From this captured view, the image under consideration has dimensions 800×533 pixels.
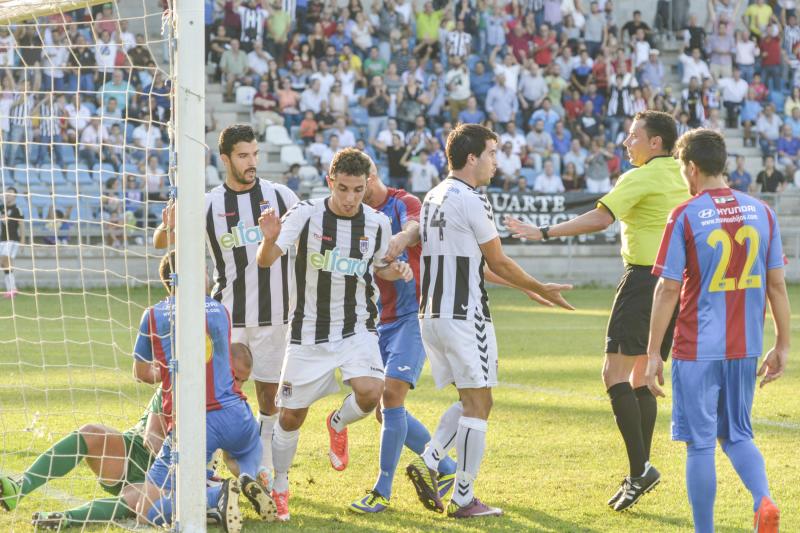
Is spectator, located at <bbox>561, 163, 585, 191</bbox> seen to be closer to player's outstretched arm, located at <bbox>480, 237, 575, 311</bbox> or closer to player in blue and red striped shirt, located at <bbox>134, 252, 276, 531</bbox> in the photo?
player's outstretched arm, located at <bbox>480, 237, 575, 311</bbox>

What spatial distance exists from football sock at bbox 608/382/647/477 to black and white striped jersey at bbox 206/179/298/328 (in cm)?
209

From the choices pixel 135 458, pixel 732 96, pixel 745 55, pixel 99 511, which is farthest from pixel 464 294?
pixel 745 55

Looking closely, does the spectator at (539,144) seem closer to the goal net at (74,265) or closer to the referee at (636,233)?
the goal net at (74,265)

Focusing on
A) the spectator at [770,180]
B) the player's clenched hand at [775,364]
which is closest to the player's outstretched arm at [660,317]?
the player's clenched hand at [775,364]

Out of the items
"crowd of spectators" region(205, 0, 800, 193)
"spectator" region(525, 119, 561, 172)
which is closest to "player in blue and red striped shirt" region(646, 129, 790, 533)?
"crowd of spectators" region(205, 0, 800, 193)

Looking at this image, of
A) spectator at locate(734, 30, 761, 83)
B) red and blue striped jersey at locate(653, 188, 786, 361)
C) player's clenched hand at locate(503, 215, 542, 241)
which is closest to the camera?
red and blue striped jersey at locate(653, 188, 786, 361)

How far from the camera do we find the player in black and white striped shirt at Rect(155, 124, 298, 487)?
6.82m

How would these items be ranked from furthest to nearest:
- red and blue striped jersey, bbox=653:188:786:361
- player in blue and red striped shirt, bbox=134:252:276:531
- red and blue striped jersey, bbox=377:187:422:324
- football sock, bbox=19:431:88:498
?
red and blue striped jersey, bbox=377:187:422:324 → football sock, bbox=19:431:88:498 → player in blue and red striped shirt, bbox=134:252:276:531 → red and blue striped jersey, bbox=653:188:786:361

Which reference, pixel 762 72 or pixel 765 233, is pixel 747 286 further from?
pixel 762 72

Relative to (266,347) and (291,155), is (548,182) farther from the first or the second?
(266,347)

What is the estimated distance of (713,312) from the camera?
509 cm

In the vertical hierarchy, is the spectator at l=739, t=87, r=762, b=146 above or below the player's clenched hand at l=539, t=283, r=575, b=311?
above

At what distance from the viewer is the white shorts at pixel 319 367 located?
609cm

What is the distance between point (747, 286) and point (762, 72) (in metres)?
24.6
